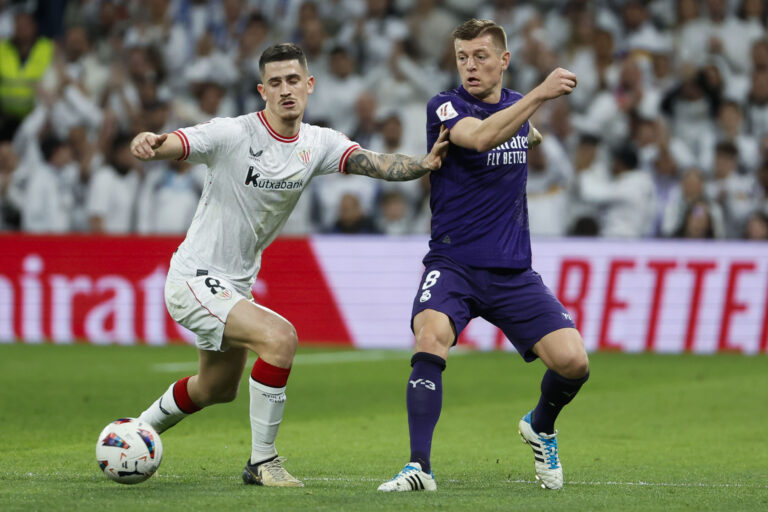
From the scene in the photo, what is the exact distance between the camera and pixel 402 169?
716 cm

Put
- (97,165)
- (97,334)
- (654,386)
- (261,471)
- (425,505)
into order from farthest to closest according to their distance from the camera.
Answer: (97,165)
(97,334)
(654,386)
(261,471)
(425,505)

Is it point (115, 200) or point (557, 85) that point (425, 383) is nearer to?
point (557, 85)

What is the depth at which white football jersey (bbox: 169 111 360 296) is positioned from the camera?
7004 millimetres

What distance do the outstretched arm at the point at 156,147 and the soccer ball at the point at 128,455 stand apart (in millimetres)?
1496

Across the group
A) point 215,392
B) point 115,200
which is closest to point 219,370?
point 215,392

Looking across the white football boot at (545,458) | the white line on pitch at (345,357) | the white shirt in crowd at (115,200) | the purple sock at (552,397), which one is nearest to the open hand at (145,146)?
the purple sock at (552,397)

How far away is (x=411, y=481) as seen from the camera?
→ 6195mm

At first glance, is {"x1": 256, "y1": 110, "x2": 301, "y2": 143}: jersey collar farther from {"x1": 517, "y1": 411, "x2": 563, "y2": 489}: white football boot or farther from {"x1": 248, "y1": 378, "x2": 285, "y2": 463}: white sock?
{"x1": 517, "y1": 411, "x2": 563, "y2": 489}: white football boot

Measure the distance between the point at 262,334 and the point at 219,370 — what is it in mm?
664

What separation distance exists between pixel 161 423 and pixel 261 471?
3.34 ft

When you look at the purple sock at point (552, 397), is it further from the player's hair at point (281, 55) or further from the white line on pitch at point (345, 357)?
the white line on pitch at point (345, 357)

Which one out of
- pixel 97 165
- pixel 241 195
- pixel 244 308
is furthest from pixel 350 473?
pixel 97 165

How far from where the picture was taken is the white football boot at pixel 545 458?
6.73m

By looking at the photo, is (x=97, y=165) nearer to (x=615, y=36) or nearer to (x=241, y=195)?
(x=615, y=36)
